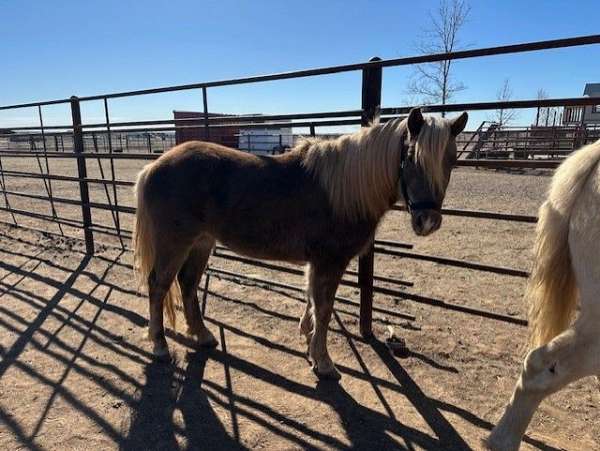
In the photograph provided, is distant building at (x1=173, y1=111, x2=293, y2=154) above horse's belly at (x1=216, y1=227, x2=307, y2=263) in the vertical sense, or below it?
above

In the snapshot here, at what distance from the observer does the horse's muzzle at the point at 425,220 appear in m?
2.28

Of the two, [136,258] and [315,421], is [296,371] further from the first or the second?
[136,258]

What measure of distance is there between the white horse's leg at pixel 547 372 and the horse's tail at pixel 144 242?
248 centimetres

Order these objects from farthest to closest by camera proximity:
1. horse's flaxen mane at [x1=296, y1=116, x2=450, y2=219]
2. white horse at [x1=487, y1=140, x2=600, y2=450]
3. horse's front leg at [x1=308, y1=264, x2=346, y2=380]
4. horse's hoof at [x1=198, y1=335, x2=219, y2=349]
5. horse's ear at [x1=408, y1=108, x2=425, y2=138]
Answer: horse's hoof at [x1=198, y1=335, x2=219, y2=349]
horse's front leg at [x1=308, y1=264, x2=346, y2=380]
horse's flaxen mane at [x1=296, y1=116, x2=450, y2=219]
horse's ear at [x1=408, y1=108, x2=425, y2=138]
white horse at [x1=487, y1=140, x2=600, y2=450]

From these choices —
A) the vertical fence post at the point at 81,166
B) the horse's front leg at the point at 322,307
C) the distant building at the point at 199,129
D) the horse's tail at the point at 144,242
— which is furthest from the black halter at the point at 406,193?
the vertical fence post at the point at 81,166

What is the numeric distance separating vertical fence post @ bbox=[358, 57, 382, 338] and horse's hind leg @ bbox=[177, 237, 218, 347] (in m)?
1.26

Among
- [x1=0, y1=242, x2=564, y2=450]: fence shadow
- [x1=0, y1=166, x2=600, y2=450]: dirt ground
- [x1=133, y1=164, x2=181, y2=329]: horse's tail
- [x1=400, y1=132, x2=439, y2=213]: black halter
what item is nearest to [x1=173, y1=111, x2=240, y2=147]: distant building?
[x1=133, y1=164, x2=181, y2=329]: horse's tail

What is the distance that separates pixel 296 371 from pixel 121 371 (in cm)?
129

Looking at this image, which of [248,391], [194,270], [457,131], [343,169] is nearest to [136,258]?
[194,270]

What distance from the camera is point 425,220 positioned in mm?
2279

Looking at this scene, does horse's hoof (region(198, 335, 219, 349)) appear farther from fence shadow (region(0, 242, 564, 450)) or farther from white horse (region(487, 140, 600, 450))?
white horse (region(487, 140, 600, 450))

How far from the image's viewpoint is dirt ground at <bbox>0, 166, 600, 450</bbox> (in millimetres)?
2332

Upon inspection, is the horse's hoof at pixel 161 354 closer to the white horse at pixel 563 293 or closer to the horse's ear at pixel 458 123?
the white horse at pixel 563 293

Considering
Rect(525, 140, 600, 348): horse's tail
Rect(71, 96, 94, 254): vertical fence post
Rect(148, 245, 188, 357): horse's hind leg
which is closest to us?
Rect(525, 140, 600, 348): horse's tail
